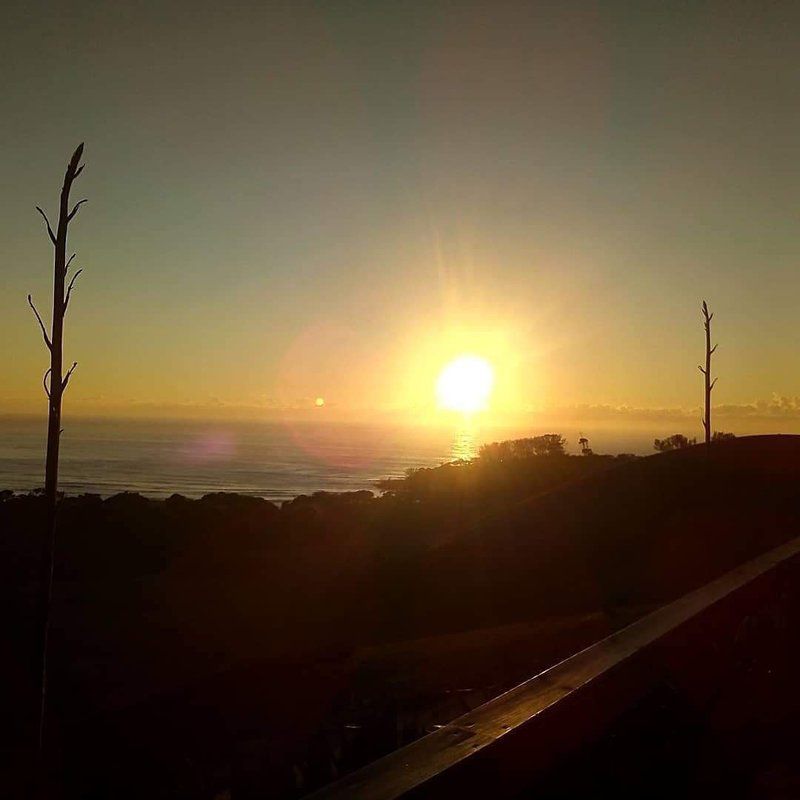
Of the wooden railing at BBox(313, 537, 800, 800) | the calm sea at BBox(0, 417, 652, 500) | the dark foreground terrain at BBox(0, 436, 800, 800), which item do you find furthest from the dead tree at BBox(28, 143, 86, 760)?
the calm sea at BBox(0, 417, 652, 500)

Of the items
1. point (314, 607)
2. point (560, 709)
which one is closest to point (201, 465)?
point (314, 607)

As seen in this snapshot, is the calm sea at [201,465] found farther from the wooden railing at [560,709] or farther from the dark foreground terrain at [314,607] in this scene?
the wooden railing at [560,709]

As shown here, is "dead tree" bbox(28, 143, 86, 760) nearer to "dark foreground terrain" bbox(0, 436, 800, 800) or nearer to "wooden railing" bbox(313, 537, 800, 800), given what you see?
"dark foreground terrain" bbox(0, 436, 800, 800)

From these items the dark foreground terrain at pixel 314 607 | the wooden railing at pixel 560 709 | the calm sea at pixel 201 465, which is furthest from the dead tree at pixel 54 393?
the calm sea at pixel 201 465

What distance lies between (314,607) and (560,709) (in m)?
14.8

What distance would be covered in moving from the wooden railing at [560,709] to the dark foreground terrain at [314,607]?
6.92 feet

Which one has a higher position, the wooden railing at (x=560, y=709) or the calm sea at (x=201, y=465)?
the wooden railing at (x=560, y=709)

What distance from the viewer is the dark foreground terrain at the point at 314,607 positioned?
26.8 feet

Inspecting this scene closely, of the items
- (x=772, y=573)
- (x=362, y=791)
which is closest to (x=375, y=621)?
(x=772, y=573)

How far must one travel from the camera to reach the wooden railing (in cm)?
154

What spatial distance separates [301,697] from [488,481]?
32.3 meters

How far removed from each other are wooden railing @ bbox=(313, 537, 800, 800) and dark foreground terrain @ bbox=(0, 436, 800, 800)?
211cm

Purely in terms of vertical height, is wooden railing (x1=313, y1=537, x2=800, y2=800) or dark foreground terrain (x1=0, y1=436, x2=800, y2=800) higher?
wooden railing (x1=313, y1=537, x2=800, y2=800)

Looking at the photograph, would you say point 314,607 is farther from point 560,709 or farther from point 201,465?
point 201,465
